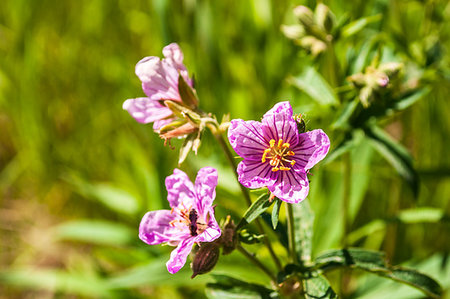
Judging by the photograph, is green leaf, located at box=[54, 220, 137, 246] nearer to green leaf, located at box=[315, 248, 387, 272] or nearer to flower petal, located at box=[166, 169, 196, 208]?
flower petal, located at box=[166, 169, 196, 208]

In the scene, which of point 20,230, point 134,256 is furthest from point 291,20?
point 20,230

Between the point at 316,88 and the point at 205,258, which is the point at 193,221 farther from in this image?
the point at 316,88

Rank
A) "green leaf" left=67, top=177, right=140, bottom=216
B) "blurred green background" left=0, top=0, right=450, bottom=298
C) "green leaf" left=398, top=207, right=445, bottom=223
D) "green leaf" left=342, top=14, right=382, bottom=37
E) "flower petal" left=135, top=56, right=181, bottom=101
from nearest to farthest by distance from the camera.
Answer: "flower petal" left=135, top=56, right=181, bottom=101, "green leaf" left=342, top=14, right=382, bottom=37, "green leaf" left=398, top=207, right=445, bottom=223, "blurred green background" left=0, top=0, right=450, bottom=298, "green leaf" left=67, top=177, right=140, bottom=216

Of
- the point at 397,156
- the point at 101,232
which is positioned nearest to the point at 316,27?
the point at 397,156

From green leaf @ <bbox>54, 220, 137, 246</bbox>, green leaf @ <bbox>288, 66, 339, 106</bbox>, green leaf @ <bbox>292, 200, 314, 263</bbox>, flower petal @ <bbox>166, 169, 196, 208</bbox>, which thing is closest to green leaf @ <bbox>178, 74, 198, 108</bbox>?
flower petal @ <bbox>166, 169, 196, 208</bbox>

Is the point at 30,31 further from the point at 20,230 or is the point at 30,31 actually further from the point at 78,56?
the point at 20,230

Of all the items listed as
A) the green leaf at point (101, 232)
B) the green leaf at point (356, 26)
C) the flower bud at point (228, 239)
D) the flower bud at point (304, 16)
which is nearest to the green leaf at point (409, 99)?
the green leaf at point (356, 26)

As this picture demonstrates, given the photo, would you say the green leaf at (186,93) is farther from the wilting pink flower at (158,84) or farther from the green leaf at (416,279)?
the green leaf at (416,279)
